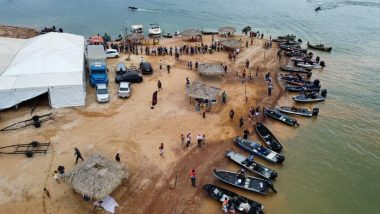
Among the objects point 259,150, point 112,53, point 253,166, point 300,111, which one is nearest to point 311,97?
point 300,111

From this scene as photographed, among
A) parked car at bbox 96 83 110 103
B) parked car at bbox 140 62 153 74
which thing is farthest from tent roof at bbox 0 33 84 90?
parked car at bbox 140 62 153 74

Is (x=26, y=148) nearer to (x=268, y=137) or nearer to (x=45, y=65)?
(x=45, y=65)

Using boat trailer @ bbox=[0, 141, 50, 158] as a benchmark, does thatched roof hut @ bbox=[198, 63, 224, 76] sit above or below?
above

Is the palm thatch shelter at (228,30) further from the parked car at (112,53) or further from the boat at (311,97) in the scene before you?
the boat at (311,97)

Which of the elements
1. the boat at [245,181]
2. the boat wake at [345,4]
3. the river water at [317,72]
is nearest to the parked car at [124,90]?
the boat at [245,181]

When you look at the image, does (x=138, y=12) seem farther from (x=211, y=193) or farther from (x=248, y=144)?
(x=211, y=193)

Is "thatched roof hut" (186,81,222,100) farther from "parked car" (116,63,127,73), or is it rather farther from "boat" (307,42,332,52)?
"boat" (307,42,332,52)
